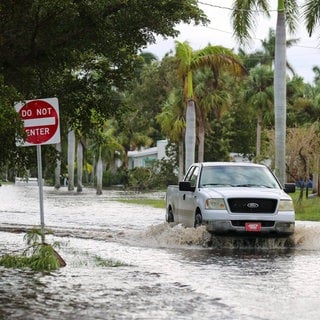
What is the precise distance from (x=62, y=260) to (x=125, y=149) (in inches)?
2939

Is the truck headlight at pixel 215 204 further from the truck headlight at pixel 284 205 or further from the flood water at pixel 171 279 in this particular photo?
the truck headlight at pixel 284 205

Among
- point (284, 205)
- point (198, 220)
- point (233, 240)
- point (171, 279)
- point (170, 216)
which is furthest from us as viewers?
point (170, 216)

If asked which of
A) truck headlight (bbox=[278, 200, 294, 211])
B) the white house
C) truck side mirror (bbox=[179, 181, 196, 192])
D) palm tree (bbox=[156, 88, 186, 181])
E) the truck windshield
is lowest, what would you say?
truck headlight (bbox=[278, 200, 294, 211])

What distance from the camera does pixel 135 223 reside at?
24234mm

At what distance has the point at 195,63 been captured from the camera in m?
33.8

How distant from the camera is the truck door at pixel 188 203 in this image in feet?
53.2

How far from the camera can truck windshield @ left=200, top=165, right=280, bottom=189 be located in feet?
53.6

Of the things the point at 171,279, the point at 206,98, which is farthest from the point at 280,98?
the point at 206,98

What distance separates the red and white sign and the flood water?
219cm

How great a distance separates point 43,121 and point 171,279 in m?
3.55

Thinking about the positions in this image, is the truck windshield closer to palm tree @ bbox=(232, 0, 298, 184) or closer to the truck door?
the truck door

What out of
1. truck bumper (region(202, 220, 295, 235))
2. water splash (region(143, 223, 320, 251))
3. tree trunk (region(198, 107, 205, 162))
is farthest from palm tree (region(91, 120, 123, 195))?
tree trunk (region(198, 107, 205, 162))

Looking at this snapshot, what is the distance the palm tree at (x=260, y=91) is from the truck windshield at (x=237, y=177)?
4438cm

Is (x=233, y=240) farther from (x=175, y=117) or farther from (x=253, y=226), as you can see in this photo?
(x=175, y=117)
